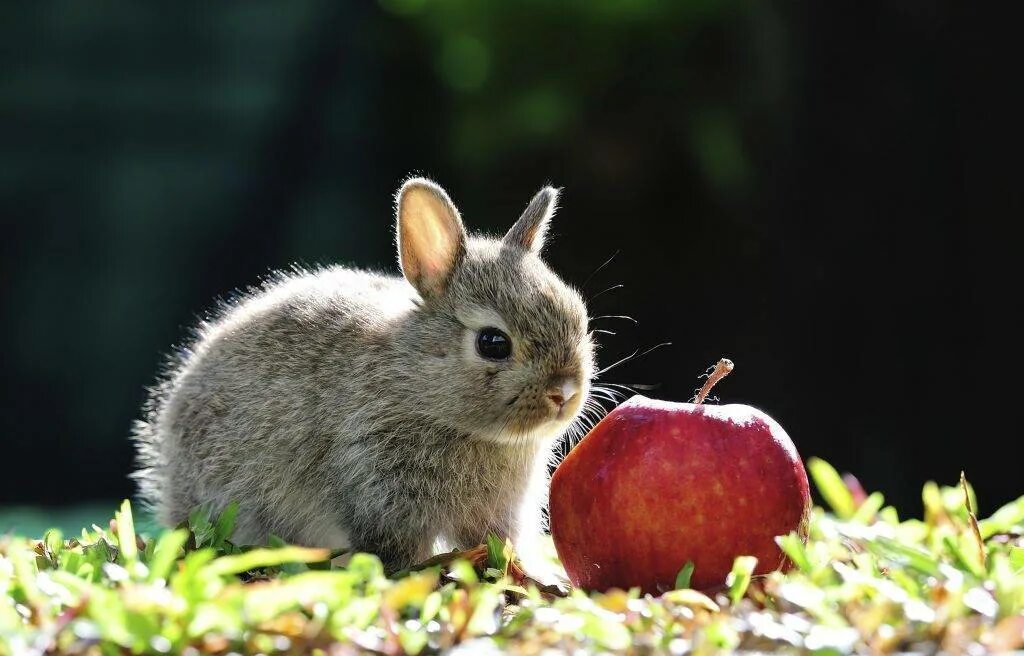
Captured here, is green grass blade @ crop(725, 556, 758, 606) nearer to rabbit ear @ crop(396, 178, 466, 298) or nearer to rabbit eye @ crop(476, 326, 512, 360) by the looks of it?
rabbit eye @ crop(476, 326, 512, 360)

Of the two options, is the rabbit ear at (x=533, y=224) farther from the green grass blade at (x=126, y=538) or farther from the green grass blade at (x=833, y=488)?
the green grass blade at (x=126, y=538)

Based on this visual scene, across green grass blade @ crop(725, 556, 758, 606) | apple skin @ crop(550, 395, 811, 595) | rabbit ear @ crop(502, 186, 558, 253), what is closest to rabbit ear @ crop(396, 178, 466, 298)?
rabbit ear @ crop(502, 186, 558, 253)

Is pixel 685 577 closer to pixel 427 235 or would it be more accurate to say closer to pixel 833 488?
pixel 833 488

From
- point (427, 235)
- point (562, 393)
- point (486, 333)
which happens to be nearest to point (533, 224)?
point (427, 235)

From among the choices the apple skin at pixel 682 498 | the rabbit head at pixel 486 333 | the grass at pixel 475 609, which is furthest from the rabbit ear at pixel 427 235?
the grass at pixel 475 609

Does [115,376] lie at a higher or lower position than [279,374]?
lower

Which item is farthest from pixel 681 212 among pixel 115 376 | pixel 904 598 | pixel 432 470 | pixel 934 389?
pixel 904 598

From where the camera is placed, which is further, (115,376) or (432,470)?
(115,376)

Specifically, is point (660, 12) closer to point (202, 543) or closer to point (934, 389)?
point (934, 389)
